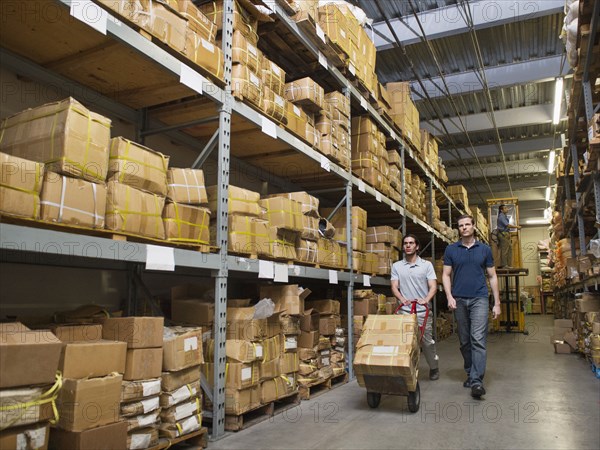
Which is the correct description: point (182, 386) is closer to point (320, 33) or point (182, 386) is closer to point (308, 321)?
point (308, 321)

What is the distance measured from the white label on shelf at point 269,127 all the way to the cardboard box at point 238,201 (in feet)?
1.99

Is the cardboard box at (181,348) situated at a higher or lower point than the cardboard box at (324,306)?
lower

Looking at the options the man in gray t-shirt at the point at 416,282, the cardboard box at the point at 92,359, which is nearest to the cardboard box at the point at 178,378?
the cardboard box at the point at 92,359

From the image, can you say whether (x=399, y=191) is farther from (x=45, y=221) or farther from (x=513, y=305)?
(x=513, y=305)

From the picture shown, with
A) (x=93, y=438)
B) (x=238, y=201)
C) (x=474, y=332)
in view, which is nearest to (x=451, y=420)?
(x=474, y=332)

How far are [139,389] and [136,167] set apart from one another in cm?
129

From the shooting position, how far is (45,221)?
7.33ft

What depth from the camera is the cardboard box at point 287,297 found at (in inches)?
169

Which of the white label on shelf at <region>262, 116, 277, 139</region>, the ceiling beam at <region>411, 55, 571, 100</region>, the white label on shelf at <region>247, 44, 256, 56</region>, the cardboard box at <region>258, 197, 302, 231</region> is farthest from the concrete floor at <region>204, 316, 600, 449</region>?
the ceiling beam at <region>411, 55, 571, 100</region>

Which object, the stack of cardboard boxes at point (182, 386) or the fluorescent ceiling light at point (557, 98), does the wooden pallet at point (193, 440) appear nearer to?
the stack of cardboard boxes at point (182, 386)

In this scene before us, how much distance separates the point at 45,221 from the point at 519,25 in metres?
9.10

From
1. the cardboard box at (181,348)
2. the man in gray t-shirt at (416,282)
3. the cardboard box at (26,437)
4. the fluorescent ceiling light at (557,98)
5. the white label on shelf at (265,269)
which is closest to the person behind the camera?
the cardboard box at (26,437)

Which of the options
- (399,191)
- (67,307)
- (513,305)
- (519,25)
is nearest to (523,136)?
(513,305)

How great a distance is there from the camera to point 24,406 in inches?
78.3
